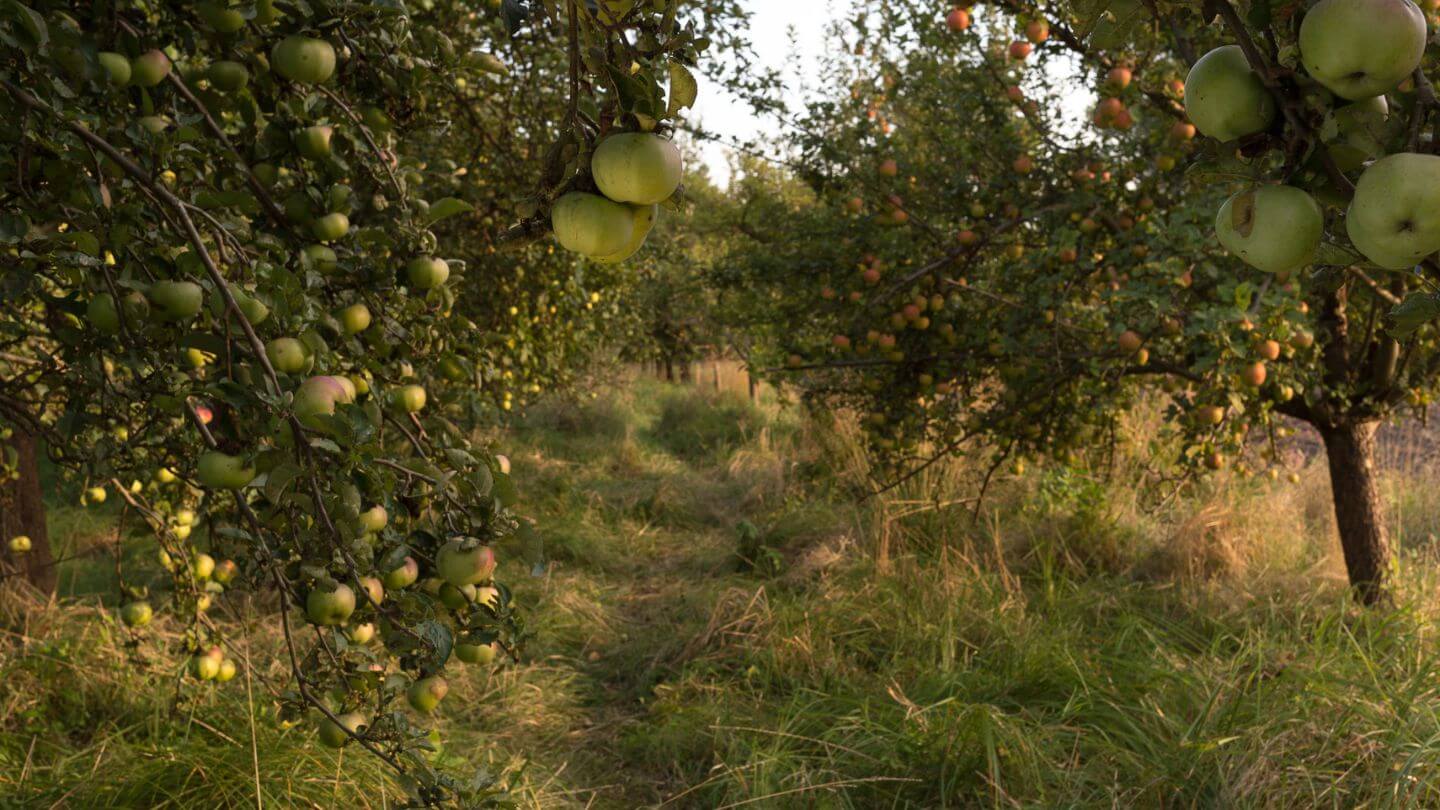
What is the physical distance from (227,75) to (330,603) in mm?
961

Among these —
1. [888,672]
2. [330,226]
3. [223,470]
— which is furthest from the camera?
[888,672]

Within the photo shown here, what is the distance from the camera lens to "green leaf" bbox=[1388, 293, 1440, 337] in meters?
0.58

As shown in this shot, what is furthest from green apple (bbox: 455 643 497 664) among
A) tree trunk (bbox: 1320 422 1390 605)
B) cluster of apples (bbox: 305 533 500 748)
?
tree trunk (bbox: 1320 422 1390 605)

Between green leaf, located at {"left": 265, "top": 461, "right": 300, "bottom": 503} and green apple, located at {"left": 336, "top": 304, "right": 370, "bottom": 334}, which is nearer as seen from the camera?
green leaf, located at {"left": 265, "top": 461, "right": 300, "bottom": 503}

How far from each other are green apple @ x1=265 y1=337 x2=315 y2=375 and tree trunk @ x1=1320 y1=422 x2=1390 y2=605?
3628 millimetres

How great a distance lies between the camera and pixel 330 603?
1.30 metres

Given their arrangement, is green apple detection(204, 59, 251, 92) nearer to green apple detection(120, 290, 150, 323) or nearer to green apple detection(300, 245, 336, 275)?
green apple detection(300, 245, 336, 275)

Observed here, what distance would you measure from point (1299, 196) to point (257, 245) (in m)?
1.49

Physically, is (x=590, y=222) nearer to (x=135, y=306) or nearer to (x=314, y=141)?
(x=135, y=306)

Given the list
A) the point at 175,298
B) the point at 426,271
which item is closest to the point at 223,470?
the point at 175,298

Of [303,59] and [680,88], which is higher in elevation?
[303,59]

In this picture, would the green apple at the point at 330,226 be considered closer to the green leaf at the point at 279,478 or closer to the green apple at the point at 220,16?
the green apple at the point at 220,16

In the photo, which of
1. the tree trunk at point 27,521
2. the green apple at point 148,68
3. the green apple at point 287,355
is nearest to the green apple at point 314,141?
the green apple at point 148,68

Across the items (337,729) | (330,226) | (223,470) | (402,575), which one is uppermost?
(330,226)
